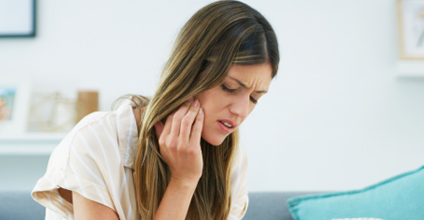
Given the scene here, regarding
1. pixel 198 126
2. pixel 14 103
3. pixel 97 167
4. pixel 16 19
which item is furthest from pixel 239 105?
pixel 16 19

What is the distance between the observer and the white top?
93 centimetres

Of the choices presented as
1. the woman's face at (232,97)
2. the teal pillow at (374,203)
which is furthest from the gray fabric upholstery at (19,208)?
the teal pillow at (374,203)

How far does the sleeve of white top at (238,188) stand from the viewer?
1.23 metres

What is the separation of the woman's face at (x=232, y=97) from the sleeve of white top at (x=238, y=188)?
26 cm

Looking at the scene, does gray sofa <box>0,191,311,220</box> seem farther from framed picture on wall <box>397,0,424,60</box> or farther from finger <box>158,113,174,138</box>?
framed picture on wall <box>397,0,424,60</box>

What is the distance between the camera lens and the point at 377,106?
194cm

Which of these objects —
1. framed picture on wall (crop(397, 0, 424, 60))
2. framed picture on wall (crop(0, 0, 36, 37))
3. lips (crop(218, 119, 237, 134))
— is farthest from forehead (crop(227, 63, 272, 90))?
framed picture on wall (crop(0, 0, 36, 37))

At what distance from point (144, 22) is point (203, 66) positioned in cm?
107

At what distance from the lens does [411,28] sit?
187 cm

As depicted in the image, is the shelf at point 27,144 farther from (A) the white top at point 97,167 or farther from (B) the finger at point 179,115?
(B) the finger at point 179,115

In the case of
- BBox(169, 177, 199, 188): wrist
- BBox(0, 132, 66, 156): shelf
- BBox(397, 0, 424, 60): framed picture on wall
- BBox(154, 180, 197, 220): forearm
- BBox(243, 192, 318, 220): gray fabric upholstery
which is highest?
BBox(397, 0, 424, 60): framed picture on wall

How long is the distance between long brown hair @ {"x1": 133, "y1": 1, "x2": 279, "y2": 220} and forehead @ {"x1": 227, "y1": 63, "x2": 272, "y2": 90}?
0.01 metres

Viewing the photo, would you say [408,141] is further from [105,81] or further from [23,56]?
[23,56]

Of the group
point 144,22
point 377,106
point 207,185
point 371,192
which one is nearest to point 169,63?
point 207,185
